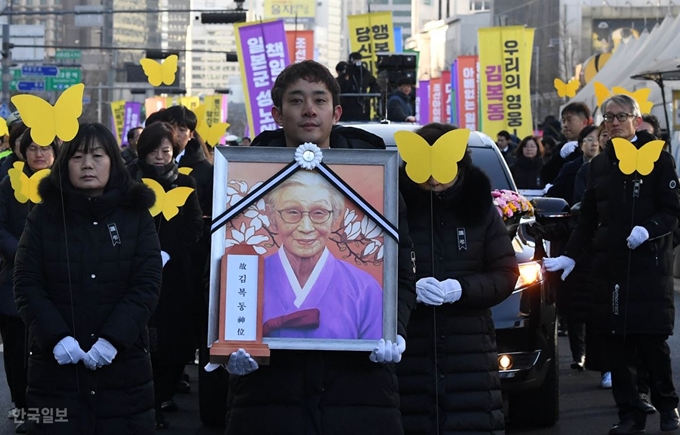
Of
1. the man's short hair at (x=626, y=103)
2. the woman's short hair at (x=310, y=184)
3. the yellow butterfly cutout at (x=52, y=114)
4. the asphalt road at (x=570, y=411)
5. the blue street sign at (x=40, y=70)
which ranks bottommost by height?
the asphalt road at (x=570, y=411)

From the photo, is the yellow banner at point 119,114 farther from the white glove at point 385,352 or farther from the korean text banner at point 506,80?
the white glove at point 385,352

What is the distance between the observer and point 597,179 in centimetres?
810

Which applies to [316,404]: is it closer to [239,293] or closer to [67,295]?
[239,293]

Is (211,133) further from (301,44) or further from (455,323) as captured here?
(301,44)

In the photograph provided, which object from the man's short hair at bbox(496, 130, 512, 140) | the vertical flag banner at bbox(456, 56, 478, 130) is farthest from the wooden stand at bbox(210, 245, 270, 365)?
the vertical flag banner at bbox(456, 56, 478, 130)

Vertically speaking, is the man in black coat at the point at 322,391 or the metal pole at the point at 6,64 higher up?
the metal pole at the point at 6,64

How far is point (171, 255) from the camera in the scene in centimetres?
823

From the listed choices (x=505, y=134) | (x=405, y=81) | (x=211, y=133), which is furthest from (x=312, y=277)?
(x=505, y=134)

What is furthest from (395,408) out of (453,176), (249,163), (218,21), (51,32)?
(51,32)

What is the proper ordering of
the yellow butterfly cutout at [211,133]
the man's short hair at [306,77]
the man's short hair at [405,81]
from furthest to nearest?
the man's short hair at [405,81], the yellow butterfly cutout at [211,133], the man's short hair at [306,77]

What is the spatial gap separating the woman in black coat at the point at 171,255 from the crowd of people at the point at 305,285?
1cm

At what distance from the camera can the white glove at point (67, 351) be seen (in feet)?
17.0

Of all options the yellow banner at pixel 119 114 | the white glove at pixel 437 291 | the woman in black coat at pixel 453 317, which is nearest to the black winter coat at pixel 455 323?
the woman in black coat at pixel 453 317

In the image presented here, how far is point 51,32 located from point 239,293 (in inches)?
4088
